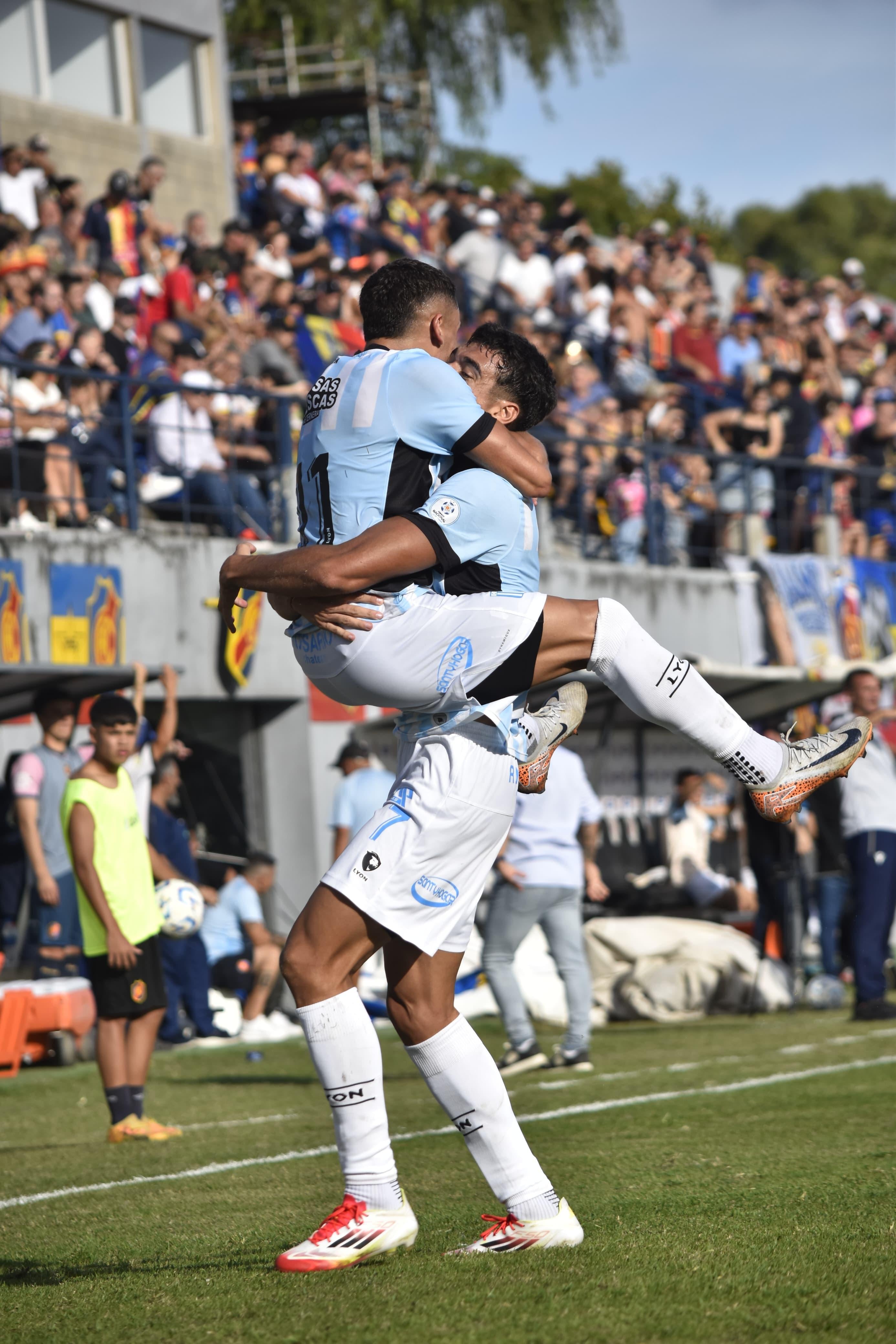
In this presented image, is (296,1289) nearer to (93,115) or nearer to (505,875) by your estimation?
(505,875)

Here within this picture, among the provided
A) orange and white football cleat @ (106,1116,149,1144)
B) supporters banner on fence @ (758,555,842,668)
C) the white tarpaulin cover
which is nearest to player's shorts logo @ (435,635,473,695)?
orange and white football cleat @ (106,1116,149,1144)

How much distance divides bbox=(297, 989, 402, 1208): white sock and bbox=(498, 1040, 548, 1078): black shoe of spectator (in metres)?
5.71

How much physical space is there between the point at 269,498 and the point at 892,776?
6.28m

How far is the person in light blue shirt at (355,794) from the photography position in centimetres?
1220

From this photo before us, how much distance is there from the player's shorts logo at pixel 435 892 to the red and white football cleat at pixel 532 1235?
0.78 meters

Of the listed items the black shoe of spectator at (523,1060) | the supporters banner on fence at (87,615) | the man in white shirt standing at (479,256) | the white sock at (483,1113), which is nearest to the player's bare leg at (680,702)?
the white sock at (483,1113)

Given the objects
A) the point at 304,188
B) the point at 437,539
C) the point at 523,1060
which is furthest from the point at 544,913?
the point at 304,188

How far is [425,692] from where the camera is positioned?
417 cm

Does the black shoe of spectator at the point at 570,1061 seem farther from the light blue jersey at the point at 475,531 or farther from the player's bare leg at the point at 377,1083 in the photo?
the light blue jersey at the point at 475,531

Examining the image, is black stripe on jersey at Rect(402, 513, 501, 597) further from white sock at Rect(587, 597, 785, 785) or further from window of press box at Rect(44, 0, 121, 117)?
window of press box at Rect(44, 0, 121, 117)

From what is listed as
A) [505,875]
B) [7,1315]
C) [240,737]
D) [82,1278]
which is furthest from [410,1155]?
[240,737]

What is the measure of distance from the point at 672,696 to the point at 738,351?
20779 mm

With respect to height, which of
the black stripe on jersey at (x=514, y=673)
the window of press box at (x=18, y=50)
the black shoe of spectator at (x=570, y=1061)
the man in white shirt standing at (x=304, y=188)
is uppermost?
the window of press box at (x=18, y=50)

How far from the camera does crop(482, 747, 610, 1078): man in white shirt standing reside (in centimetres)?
1013
